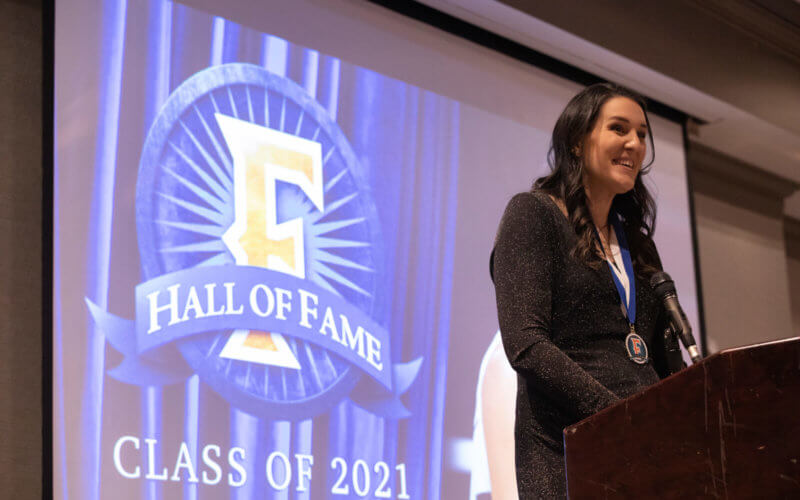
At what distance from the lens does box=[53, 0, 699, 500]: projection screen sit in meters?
2.79

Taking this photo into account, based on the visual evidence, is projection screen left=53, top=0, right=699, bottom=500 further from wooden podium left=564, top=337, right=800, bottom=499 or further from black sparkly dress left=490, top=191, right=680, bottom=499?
wooden podium left=564, top=337, right=800, bottom=499

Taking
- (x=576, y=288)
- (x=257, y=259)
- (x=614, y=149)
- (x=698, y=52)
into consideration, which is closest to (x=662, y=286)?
(x=576, y=288)

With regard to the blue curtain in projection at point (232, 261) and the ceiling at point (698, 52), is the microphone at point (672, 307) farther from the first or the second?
the ceiling at point (698, 52)

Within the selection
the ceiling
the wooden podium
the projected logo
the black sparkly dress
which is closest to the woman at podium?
the black sparkly dress

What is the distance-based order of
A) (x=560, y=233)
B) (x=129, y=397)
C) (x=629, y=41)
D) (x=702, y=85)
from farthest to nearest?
(x=702, y=85) → (x=629, y=41) → (x=129, y=397) → (x=560, y=233)

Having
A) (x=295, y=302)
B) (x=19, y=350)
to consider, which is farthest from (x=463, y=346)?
(x=19, y=350)

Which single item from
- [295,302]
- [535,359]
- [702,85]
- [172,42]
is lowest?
[535,359]

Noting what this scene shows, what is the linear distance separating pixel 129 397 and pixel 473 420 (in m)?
1.31

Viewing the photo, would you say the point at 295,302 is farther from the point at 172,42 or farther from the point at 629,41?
the point at 629,41

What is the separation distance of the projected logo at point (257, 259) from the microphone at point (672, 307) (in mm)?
1591

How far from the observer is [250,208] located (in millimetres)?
3111

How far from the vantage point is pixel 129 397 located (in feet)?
9.05

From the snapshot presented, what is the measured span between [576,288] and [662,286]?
152mm

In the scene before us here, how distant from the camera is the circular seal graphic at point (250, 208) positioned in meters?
2.94
